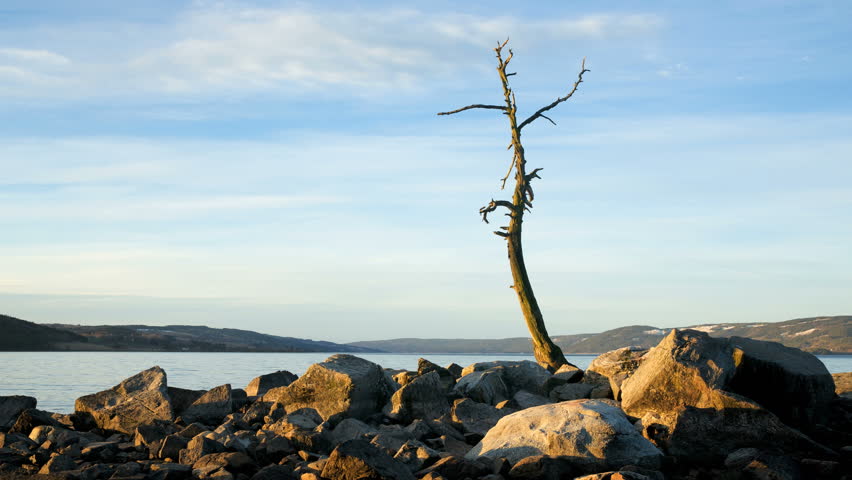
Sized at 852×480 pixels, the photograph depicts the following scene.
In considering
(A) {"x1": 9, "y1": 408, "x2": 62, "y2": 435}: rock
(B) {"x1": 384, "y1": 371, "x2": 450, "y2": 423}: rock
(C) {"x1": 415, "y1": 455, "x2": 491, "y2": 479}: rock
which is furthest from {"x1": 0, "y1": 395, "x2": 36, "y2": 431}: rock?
(C) {"x1": 415, "y1": 455, "x2": 491, "y2": 479}: rock

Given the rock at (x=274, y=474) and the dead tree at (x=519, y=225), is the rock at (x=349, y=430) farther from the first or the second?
the dead tree at (x=519, y=225)

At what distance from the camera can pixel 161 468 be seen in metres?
10.3

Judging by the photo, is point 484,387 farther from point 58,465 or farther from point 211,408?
point 58,465

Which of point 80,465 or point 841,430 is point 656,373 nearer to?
→ point 841,430

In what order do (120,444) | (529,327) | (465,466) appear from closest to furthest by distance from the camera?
(465,466), (120,444), (529,327)

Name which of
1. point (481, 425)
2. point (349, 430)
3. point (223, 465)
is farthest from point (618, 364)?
point (223, 465)

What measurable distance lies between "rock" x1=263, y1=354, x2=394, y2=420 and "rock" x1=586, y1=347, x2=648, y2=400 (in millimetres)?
4460

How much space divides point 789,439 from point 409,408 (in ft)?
20.7

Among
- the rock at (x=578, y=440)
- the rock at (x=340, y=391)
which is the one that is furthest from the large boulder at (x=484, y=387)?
the rock at (x=578, y=440)

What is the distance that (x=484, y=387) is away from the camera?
50.3 feet

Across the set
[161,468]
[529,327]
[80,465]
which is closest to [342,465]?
→ [161,468]

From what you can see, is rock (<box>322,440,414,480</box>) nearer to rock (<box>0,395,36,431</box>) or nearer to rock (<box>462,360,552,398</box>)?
rock (<box>462,360,552,398</box>)

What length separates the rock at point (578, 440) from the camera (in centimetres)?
1034

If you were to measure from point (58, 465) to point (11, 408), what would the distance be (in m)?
5.02
